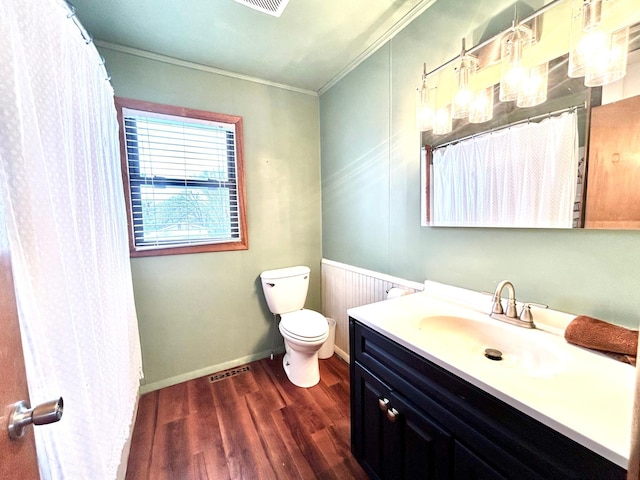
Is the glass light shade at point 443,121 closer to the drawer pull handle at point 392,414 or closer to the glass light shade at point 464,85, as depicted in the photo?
the glass light shade at point 464,85

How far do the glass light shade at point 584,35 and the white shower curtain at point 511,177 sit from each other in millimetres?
158

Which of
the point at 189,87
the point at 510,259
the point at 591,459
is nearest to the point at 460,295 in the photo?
the point at 510,259

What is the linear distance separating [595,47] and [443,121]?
554mm

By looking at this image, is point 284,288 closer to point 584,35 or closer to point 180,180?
point 180,180

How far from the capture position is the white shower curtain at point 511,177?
0.94 metres

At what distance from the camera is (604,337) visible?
2.65 ft

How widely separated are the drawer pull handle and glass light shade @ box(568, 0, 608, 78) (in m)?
1.37

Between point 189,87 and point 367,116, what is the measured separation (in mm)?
1318

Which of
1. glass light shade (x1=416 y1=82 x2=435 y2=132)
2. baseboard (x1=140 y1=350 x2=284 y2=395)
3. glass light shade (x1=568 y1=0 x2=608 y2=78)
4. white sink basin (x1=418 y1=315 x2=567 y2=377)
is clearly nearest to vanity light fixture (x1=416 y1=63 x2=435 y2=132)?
glass light shade (x1=416 y1=82 x2=435 y2=132)

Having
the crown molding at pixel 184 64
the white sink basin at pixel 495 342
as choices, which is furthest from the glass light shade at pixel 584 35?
the crown molding at pixel 184 64

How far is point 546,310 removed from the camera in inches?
39.9

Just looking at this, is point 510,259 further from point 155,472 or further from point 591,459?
point 155,472

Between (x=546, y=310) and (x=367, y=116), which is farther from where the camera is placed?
(x=367, y=116)

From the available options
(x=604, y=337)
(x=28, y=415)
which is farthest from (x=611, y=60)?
(x=28, y=415)
